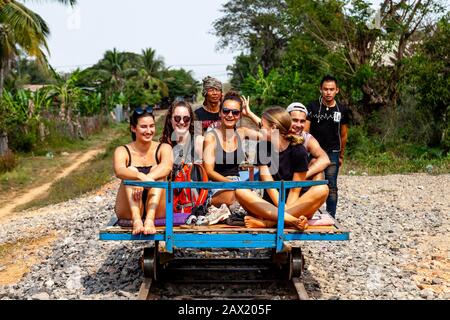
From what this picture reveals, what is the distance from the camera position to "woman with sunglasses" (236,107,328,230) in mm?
4828

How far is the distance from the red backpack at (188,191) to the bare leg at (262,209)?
583mm

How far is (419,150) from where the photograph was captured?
16641 millimetres

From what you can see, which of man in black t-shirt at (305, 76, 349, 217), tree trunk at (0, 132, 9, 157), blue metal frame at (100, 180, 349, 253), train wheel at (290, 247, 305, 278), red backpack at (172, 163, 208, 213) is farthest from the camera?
tree trunk at (0, 132, 9, 157)

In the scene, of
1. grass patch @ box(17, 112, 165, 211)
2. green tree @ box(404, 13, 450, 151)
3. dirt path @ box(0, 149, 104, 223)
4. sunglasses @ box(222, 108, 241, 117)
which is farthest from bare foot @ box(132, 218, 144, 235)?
green tree @ box(404, 13, 450, 151)

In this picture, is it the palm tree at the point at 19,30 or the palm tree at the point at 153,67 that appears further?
the palm tree at the point at 153,67

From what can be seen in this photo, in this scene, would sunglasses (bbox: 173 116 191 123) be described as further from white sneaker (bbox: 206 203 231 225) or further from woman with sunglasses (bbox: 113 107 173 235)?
white sneaker (bbox: 206 203 231 225)

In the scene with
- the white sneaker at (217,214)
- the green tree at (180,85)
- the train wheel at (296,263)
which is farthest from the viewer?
the green tree at (180,85)

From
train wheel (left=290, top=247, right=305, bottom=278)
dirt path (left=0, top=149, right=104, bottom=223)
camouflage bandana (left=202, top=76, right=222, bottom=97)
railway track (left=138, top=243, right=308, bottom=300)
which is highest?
camouflage bandana (left=202, top=76, right=222, bottom=97)

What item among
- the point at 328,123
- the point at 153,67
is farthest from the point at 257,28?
the point at 328,123

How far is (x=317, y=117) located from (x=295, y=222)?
243 cm

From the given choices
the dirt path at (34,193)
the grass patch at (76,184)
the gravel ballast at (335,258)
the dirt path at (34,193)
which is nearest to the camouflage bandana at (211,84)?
the gravel ballast at (335,258)

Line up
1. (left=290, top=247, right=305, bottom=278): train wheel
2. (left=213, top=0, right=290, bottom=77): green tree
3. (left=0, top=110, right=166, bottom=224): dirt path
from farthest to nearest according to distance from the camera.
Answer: (left=213, top=0, right=290, bottom=77): green tree
(left=0, top=110, right=166, bottom=224): dirt path
(left=290, top=247, right=305, bottom=278): train wheel

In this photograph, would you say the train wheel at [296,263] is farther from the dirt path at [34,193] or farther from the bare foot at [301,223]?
the dirt path at [34,193]

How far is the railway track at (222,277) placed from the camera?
504 cm
